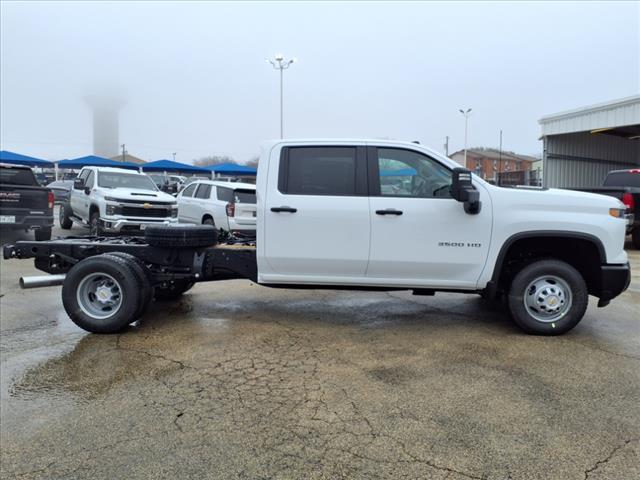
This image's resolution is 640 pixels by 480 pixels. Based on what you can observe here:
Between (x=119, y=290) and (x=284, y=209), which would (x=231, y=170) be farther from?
(x=284, y=209)

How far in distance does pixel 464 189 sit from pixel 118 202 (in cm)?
1001

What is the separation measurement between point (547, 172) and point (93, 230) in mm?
17509

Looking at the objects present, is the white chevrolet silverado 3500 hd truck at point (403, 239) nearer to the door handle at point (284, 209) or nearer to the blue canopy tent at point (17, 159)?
the door handle at point (284, 209)

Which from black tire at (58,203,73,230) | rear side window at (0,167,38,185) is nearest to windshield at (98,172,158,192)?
rear side window at (0,167,38,185)

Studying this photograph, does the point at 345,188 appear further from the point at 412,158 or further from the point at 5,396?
the point at 5,396

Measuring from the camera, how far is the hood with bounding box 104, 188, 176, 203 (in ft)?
41.3

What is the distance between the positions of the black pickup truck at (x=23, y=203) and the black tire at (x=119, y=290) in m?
6.53

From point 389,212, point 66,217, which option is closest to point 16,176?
point 66,217

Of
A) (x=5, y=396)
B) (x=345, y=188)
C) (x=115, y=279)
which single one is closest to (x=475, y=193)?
(x=345, y=188)

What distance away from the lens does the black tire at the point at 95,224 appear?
1277cm

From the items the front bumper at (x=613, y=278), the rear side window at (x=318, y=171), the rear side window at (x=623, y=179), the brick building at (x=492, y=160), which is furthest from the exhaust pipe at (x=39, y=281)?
the brick building at (x=492, y=160)

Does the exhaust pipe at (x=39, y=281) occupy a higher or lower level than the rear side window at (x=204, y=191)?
lower

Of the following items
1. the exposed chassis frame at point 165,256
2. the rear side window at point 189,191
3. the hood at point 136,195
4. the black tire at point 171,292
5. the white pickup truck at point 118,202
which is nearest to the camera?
the exposed chassis frame at point 165,256

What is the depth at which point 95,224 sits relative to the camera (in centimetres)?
1297
